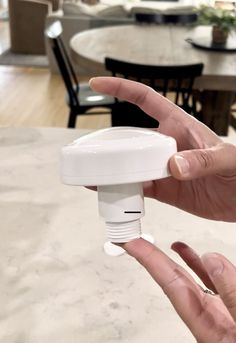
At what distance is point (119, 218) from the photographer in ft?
1.59

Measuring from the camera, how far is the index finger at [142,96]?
0.65 meters

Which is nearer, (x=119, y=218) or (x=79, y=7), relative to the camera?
(x=119, y=218)

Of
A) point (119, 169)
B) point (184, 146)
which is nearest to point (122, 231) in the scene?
point (119, 169)

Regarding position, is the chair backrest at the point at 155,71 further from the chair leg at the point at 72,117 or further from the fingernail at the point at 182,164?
the fingernail at the point at 182,164

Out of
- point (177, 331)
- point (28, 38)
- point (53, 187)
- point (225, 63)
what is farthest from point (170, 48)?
point (28, 38)

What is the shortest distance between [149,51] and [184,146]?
79.9 inches

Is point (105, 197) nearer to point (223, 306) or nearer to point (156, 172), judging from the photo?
point (156, 172)

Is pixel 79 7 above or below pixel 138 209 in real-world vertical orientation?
below

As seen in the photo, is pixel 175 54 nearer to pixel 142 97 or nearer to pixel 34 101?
pixel 34 101

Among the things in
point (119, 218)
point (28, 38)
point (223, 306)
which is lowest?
point (28, 38)

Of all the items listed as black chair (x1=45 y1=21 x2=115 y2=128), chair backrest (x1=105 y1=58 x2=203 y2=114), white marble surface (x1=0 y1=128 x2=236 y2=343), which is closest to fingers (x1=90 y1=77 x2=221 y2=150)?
white marble surface (x1=0 y1=128 x2=236 y2=343)

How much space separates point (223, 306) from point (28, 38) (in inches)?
213

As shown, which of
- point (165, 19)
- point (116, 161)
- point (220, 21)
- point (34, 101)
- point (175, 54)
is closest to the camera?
point (116, 161)

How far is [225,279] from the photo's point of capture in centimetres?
47
